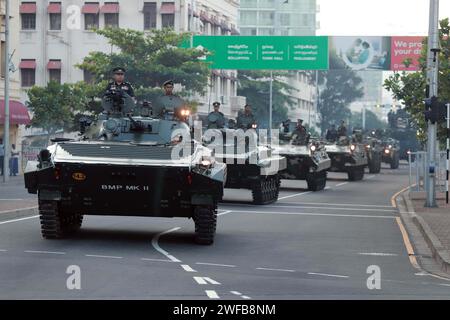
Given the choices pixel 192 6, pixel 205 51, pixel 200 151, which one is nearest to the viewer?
pixel 200 151

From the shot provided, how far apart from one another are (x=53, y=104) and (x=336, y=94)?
103m

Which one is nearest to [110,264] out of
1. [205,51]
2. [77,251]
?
[77,251]

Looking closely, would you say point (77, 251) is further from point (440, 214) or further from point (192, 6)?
point (192, 6)

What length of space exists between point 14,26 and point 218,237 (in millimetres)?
41207

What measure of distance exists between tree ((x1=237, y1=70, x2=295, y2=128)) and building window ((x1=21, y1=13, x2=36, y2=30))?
28797 millimetres

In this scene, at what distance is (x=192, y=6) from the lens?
74938mm

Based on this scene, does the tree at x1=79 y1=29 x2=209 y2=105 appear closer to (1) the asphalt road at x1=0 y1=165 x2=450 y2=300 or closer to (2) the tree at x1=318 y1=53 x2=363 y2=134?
(1) the asphalt road at x1=0 y1=165 x2=450 y2=300

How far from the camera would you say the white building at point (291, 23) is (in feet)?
463

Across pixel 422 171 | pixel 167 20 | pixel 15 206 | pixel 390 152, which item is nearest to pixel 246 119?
pixel 15 206

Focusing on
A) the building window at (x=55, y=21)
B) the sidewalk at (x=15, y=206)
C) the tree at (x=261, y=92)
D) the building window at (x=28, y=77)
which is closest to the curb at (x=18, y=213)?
the sidewalk at (x=15, y=206)

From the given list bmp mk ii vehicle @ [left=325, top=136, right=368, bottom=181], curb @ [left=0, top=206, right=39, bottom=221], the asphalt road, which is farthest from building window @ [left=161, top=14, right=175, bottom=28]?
curb @ [left=0, top=206, right=39, bottom=221]

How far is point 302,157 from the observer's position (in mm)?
35781

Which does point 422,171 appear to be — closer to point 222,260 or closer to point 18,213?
point 18,213

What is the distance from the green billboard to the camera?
63.0 meters
